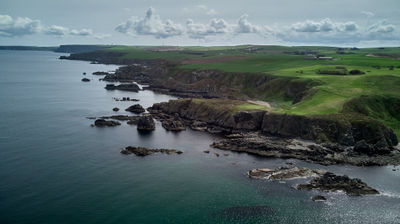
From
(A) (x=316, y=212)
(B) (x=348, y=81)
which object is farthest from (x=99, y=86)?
(A) (x=316, y=212)

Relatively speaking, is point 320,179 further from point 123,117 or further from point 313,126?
point 123,117

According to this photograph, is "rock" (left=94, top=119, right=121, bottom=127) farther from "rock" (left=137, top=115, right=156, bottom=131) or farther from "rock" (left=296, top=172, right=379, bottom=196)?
"rock" (left=296, top=172, right=379, bottom=196)

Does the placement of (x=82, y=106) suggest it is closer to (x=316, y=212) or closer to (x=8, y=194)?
(x=8, y=194)

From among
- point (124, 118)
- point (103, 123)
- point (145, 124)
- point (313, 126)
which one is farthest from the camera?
point (124, 118)

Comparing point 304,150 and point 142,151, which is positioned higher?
point 304,150

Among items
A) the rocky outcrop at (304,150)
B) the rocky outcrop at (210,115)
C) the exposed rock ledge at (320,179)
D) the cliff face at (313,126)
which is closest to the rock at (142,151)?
the rocky outcrop at (304,150)

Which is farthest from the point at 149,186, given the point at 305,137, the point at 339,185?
the point at 305,137
